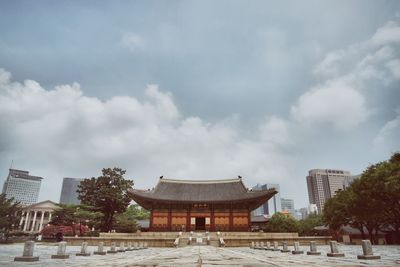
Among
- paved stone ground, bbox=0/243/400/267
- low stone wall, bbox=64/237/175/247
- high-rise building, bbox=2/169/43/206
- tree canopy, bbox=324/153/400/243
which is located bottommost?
low stone wall, bbox=64/237/175/247

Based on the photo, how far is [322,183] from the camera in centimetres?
15925

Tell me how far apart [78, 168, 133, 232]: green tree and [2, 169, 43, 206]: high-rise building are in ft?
501

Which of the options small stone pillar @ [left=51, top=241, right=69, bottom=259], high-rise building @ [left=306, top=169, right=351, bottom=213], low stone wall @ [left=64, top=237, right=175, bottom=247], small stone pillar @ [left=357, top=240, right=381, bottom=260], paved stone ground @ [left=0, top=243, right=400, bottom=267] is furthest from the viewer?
high-rise building @ [left=306, top=169, right=351, bottom=213]

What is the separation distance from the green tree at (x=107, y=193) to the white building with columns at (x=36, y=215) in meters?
50.4

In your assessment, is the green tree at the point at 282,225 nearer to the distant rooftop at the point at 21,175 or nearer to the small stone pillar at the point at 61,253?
the small stone pillar at the point at 61,253

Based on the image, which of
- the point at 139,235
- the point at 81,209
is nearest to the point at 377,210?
the point at 139,235

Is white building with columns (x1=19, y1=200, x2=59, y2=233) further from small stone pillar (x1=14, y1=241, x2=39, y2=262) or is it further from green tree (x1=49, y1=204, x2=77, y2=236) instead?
small stone pillar (x1=14, y1=241, x2=39, y2=262)

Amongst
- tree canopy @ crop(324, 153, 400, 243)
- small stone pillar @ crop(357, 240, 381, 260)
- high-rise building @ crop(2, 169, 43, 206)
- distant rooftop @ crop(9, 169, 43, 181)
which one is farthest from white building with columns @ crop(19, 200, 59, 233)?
distant rooftop @ crop(9, 169, 43, 181)

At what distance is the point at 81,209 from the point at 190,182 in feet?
54.8

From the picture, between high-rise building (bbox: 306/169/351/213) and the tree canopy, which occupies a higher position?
high-rise building (bbox: 306/169/351/213)

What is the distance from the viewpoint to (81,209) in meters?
35.9

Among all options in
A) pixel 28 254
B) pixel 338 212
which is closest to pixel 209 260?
pixel 28 254

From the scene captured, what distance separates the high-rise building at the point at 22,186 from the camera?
164 metres

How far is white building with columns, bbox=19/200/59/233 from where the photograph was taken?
260 ft
